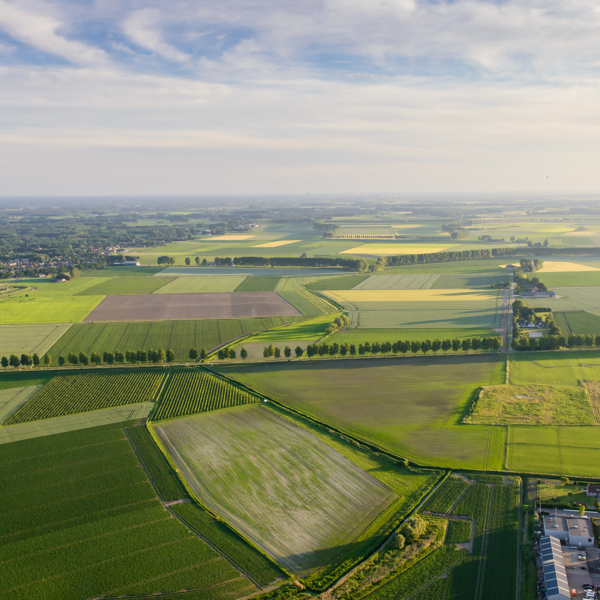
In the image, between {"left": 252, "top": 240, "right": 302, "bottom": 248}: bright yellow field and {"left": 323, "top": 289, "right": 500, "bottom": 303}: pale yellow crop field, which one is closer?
{"left": 323, "top": 289, "right": 500, "bottom": 303}: pale yellow crop field

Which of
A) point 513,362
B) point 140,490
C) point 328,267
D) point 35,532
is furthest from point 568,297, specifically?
point 35,532

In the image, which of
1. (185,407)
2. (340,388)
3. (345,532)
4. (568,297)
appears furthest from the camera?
(568,297)

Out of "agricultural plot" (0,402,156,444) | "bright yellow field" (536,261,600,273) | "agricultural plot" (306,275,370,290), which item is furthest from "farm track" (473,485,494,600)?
"bright yellow field" (536,261,600,273)

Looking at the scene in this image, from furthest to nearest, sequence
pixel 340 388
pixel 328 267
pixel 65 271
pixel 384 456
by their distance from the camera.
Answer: pixel 328 267 < pixel 65 271 < pixel 340 388 < pixel 384 456

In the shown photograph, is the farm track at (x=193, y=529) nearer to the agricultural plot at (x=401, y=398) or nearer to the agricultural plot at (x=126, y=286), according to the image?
the agricultural plot at (x=401, y=398)

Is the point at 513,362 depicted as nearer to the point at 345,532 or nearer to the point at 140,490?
the point at 345,532

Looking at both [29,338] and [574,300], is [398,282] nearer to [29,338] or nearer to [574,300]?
[574,300]

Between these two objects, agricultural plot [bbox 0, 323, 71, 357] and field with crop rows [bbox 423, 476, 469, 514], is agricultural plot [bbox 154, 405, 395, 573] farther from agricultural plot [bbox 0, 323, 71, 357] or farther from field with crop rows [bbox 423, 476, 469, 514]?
agricultural plot [bbox 0, 323, 71, 357]
